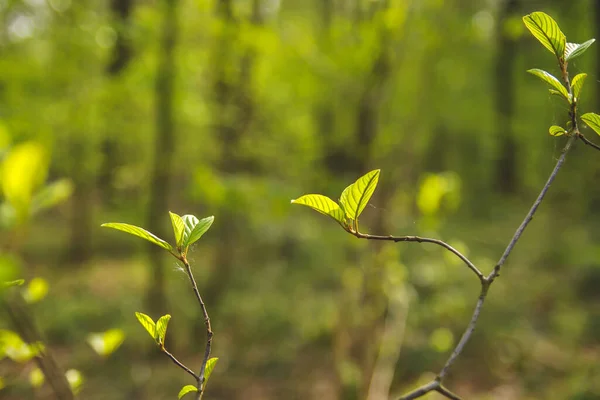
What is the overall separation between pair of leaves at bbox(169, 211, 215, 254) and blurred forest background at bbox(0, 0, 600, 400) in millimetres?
217

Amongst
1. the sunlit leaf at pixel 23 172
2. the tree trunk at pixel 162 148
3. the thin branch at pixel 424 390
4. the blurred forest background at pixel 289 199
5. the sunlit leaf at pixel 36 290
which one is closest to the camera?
the sunlit leaf at pixel 23 172

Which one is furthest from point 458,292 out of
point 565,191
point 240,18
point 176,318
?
point 240,18

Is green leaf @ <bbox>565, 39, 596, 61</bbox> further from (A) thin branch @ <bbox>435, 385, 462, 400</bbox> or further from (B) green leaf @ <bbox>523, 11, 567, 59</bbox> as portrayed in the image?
(A) thin branch @ <bbox>435, 385, 462, 400</bbox>

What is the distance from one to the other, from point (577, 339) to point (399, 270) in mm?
3067

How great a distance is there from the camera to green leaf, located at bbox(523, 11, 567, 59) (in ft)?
2.00

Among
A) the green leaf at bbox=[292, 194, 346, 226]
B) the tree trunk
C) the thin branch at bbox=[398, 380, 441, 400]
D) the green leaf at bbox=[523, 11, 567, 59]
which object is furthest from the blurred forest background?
the green leaf at bbox=[523, 11, 567, 59]

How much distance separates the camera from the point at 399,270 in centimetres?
252

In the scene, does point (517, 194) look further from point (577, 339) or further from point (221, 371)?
point (221, 371)

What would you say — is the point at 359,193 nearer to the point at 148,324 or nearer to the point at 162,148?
the point at 148,324

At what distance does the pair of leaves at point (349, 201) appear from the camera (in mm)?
600

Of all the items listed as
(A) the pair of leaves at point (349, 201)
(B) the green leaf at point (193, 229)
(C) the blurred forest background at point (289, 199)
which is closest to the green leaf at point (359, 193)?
(A) the pair of leaves at point (349, 201)

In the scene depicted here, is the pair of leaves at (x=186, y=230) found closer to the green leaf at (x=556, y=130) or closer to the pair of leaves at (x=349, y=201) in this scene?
the pair of leaves at (x=349, y=201)

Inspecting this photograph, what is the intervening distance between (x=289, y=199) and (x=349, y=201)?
173 cm

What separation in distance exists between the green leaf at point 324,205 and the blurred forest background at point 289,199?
409mm
